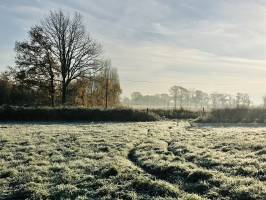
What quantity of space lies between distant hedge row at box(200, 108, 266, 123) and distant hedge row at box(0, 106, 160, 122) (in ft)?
32.6

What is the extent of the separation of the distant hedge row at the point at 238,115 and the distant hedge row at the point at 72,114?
32.6 ft

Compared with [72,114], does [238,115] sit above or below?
below

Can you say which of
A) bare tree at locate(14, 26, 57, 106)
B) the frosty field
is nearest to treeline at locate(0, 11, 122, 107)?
bare tree at locate(14, 26, 57, 106)

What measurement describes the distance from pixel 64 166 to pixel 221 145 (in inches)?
393

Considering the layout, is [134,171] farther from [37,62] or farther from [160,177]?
[37,62]

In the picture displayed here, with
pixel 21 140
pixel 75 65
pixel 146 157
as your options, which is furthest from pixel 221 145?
pixel 75 65

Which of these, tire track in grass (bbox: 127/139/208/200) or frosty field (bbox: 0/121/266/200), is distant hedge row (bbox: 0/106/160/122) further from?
tire track in grass (bbox: 127/139/208/200)

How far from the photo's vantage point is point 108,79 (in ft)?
350

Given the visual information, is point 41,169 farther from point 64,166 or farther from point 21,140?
point 21,140

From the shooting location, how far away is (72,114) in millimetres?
61781

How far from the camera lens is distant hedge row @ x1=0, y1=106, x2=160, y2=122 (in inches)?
2372

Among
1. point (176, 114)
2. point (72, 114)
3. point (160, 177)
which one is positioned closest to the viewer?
point (160, 177)

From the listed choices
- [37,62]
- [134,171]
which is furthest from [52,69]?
[134,171]

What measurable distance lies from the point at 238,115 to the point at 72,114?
2659 cm
